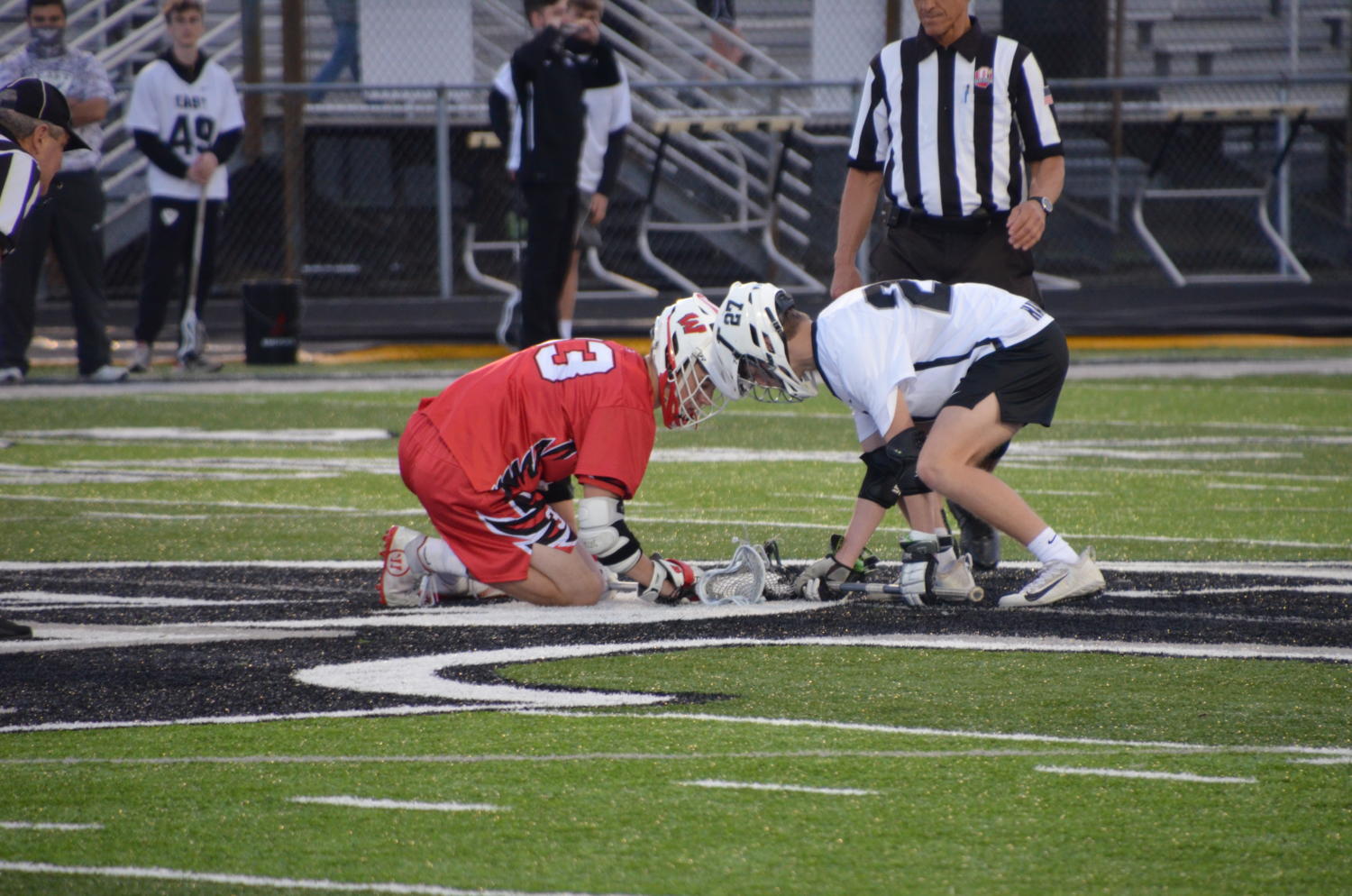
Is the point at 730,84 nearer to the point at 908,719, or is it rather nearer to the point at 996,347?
the point at 996,347

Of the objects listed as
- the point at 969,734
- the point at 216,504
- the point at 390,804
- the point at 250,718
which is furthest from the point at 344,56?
the point at 390,804

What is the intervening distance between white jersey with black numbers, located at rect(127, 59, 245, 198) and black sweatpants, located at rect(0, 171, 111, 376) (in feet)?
1.73

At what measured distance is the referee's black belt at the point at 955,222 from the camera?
19.7 ft

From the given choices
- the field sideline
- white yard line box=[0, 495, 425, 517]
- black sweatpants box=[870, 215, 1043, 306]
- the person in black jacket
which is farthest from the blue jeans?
black sweatpants box=[870, 215, 1043, 306]

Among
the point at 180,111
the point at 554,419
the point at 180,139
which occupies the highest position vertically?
the point at 180,111

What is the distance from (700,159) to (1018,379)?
14.1 meters

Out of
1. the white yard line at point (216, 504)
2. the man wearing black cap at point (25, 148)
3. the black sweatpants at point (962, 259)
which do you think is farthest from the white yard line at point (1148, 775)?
the white yard line at point (216, 504)

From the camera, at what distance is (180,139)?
12.2m

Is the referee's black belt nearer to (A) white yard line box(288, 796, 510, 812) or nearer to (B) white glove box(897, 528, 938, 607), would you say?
(B) white glove box(897, 528, 938, 607)

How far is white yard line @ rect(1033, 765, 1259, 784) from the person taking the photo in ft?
11.1

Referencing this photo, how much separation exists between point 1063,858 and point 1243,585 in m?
2.69

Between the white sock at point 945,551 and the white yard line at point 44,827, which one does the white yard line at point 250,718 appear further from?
the white sock at point 945,551

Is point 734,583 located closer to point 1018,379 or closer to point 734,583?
point 734,583

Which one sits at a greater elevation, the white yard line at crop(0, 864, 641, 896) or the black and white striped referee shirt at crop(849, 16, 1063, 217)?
the black and white striped referee shirt at crop(849, 16, 1063, 217)
